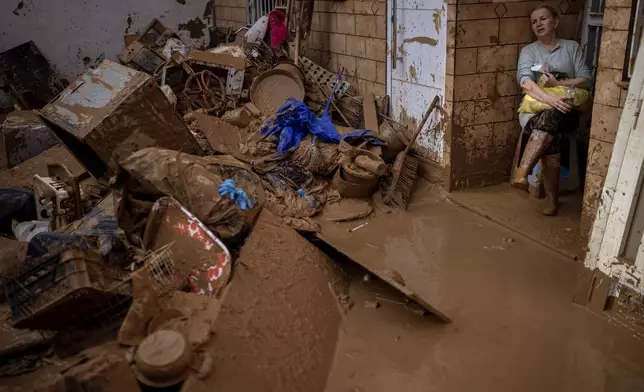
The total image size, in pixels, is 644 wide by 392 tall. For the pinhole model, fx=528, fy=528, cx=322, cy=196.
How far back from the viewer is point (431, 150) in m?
5.29

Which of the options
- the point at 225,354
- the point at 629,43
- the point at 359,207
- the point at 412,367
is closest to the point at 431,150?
the point at 359,207

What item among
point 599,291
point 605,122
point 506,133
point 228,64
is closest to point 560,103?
point 605,122

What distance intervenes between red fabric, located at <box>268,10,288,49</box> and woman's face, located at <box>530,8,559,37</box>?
3.78 metres

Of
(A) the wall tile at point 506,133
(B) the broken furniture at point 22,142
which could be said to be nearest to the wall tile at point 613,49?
(A) the wall tile at point 506,133

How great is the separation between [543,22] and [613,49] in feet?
3.83

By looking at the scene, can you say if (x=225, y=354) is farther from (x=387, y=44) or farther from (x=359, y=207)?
(x=387, y=44)

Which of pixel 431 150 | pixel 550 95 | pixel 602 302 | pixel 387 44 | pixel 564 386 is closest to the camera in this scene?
pixel 564 386

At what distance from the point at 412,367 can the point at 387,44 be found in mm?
3809

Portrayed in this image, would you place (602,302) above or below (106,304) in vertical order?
below

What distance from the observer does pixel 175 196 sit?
355cm

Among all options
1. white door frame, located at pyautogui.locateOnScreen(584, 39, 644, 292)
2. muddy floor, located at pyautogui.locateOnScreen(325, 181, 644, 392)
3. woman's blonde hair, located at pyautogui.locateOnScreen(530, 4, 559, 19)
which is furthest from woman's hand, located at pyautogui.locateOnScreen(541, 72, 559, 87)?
white door frame, located at pyautogui.locateOnScreen(584, 39, 644, 292)

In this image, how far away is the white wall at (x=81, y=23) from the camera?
8.86m

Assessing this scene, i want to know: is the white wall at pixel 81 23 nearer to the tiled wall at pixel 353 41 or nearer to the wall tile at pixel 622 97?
the tiled wall at pixel 353 41

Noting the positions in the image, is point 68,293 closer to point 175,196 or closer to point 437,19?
point 175,196
